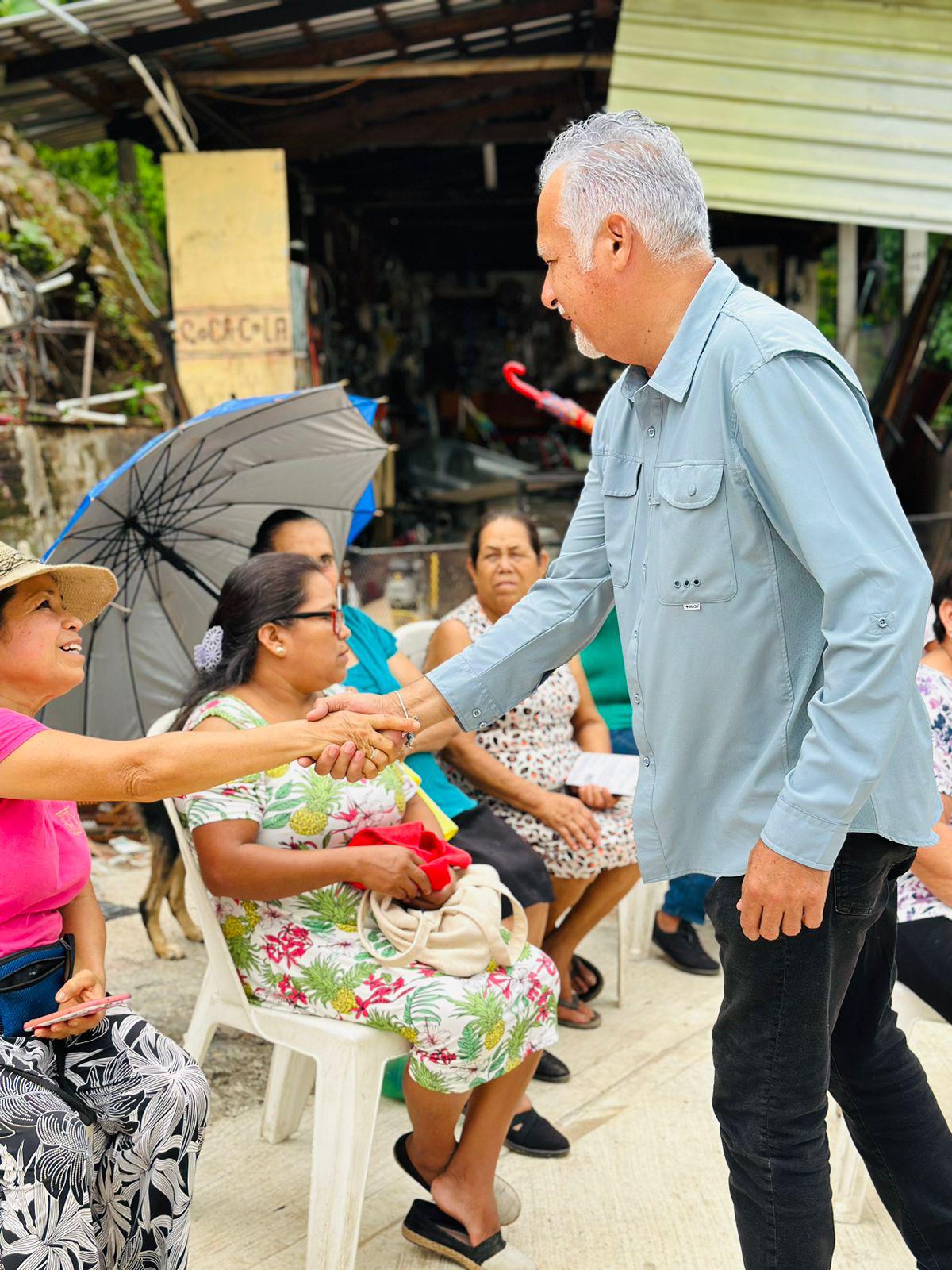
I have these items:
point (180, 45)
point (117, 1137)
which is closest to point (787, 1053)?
point (117, 1137)

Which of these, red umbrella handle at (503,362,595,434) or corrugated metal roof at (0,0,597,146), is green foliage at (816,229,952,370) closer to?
corrugated metal roof at (0,0,597,146)

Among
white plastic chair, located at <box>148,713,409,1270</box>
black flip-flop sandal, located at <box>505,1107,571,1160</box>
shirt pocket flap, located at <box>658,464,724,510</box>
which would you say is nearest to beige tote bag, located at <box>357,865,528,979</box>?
white plastic chair, located at <box>148,713,409,1270</box>

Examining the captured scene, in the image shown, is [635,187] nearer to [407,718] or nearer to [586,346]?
[586,346]

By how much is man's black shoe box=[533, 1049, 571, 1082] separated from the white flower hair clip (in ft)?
4.96

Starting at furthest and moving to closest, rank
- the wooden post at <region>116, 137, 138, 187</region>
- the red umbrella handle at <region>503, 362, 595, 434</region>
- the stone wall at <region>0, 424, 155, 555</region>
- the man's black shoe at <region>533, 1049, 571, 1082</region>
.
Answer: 1. the wooden post at <region>116, 137, 138, 187</region>
2. the stone wall at <region>0, 424, 155, 555</region>
3. the red umbrella handle at <region>503, 362, 595, 434</region>
4. the man's black shoe at <region>533, 1049, 571, 1082</region>

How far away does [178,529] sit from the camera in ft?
12.1

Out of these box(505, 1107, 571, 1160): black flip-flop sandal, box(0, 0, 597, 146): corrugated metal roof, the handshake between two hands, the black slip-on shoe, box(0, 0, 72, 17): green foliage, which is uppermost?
box(0, 0, 72, 17): green foliage

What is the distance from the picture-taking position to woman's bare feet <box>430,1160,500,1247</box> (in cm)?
255

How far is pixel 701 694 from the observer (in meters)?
1.83

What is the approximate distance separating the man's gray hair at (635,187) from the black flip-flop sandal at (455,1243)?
1982mm

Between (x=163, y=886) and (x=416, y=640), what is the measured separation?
123 cm

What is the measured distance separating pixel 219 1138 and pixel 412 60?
5842 millimetres

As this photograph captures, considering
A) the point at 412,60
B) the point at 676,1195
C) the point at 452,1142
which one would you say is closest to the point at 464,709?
the point at 452,1142

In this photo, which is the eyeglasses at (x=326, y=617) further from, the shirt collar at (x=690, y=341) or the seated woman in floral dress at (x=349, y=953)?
the shirt collar at (x=690, y=341)
